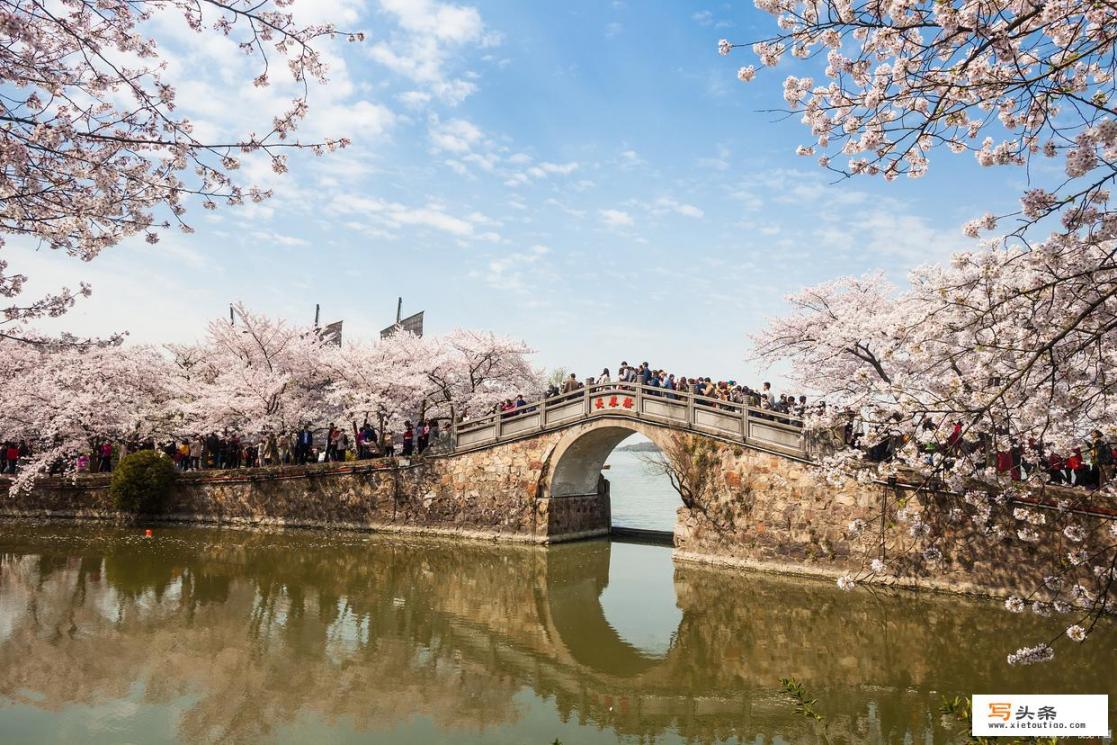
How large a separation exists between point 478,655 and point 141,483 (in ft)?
59.3

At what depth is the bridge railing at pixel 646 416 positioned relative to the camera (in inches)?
645

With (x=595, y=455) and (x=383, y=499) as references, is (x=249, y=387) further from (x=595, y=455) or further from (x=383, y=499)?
(x=595, y=455)

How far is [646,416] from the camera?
1825cm

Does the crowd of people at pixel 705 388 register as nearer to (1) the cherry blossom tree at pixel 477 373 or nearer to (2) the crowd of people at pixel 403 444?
(2) the crowd of people at pixel 403 444

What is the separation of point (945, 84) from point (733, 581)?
1316cm

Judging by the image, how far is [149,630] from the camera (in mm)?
11539

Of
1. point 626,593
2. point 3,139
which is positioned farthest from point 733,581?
point 3,139

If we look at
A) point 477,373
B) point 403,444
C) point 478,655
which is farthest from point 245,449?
point 478,655

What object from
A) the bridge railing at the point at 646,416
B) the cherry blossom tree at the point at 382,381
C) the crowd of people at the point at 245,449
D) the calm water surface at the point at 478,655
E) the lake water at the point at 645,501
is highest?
the cherry blossom tree at the point at 382,381

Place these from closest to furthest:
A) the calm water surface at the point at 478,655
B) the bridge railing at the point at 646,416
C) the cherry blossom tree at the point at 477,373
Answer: the calm water surface at the point at 478,655
the bridge railing at the point at 646,416
the cherry blossom tree at the point at 477,373

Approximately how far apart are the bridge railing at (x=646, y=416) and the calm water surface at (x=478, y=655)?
3393 millimetres

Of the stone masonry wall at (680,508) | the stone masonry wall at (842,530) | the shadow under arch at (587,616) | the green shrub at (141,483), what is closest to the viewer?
→ the shadow under arch at (587,616)

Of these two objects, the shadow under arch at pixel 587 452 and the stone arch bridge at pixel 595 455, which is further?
the shadow under arch at pixel 587 452

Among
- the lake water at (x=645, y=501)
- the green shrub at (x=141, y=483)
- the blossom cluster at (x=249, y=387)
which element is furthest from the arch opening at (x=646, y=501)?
the green shrub at (x=141, y=483)
